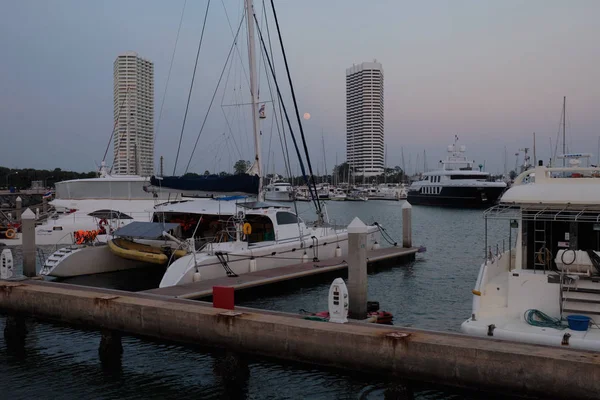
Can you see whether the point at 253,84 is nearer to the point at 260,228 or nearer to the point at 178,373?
the point at 260,228

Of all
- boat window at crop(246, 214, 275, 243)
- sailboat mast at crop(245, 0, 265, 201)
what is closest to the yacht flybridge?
boat window at crop(246, 214, 275, 243)

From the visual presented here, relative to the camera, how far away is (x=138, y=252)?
Result: 18.4 meters

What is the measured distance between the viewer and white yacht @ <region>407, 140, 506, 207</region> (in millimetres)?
77331

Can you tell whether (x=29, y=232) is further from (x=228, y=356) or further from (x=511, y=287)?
(x=511, y=287)

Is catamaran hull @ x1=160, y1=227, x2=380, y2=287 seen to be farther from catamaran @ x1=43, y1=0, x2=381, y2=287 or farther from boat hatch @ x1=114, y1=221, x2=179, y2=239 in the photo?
boat hatch @ x1=114, y1=221, x2=179, y2=239

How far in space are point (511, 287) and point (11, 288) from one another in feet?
37.3

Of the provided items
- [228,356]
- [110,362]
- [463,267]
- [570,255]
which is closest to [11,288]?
[110,362]

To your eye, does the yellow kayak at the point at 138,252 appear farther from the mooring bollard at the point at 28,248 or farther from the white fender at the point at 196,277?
the mooring bollard at the point at 28,248

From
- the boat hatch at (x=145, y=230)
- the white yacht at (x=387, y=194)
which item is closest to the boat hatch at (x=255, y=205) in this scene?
the boat hatch at (x=145, y=230)

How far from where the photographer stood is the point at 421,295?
18.9 metres

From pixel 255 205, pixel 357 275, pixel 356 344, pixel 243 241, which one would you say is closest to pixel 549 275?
pixel 357 275

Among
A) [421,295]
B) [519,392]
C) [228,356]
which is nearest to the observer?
[519,392]

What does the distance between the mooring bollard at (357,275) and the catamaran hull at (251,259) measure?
5934 millimetres

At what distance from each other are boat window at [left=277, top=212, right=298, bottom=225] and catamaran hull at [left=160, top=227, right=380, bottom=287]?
777 millimetres
